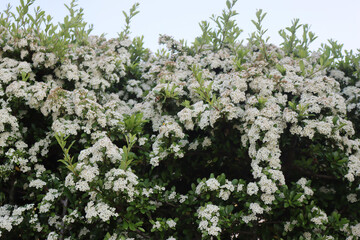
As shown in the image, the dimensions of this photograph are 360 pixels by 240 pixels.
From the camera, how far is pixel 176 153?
4160mm

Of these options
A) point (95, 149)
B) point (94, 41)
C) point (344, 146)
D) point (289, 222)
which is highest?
point (94, 41)

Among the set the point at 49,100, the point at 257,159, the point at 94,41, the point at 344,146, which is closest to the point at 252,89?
the point at 257,159

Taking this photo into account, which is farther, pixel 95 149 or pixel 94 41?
pixel 94 41

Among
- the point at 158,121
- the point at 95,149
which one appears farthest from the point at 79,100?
the point at 158,121

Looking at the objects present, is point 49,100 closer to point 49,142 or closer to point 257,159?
point 49,142

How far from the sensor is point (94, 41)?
7.82 m

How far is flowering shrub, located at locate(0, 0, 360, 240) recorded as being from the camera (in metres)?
3.88

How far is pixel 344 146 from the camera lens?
14.6ft

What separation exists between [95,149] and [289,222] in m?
2.77

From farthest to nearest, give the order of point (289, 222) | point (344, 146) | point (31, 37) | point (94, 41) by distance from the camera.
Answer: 1. point (94, 41)
2. point (31, 37)
3. point (344, 146)
4. point (289, 222)

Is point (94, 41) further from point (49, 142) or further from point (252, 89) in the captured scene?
point (252, 89)

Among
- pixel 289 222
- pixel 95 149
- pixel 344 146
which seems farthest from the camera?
pixel 344 146

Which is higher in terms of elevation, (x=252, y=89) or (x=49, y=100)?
(x=252, y=89)

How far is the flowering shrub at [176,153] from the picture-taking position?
12.7 feet
